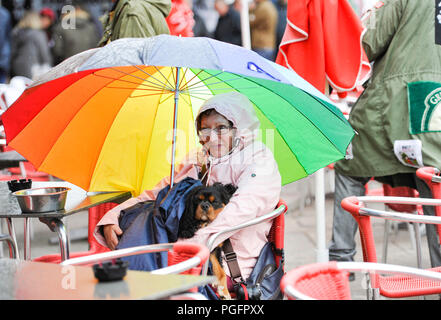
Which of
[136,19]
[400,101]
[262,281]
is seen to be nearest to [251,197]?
[262,281]

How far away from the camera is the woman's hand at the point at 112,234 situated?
284 cm

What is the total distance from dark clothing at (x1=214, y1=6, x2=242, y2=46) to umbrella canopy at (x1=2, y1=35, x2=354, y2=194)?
6079 millimetres

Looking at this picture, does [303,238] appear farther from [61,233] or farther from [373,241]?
[61,233]

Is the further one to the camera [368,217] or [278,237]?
[278,237]

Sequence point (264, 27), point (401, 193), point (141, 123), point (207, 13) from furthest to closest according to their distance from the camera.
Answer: point (207, 13) → point (264, 27) → point (401, 193) → point (141, 123)

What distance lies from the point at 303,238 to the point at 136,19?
2.68 metres

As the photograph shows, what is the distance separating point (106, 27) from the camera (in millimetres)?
4488

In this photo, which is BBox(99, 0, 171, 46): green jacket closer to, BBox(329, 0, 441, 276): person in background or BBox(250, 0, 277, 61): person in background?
BBox(329, 0, 441, 276): person in background

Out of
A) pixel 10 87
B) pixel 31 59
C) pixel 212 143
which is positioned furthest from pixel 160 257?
pixel 31 59

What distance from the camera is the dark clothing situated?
928 centimetres

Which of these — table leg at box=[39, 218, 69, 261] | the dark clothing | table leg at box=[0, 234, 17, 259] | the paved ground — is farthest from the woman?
the dark clothing

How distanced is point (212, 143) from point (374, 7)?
1.62 meters

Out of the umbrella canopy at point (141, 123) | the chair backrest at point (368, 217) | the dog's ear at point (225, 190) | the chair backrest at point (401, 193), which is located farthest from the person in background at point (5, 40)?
the chair backrest at point (368, 217)

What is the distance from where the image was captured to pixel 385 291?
2.52m
